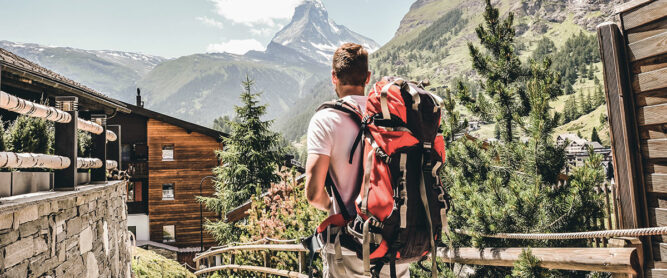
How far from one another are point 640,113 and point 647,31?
1.61 ft

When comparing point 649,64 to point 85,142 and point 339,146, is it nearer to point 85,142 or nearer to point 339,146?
point 339,146

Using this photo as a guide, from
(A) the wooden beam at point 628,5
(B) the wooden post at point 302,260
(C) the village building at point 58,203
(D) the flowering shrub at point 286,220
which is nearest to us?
(A) the wooden beam at point 628,5

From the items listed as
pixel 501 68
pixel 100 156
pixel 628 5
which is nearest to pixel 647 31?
pixel 628 5

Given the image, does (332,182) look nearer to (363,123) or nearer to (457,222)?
(363,123)

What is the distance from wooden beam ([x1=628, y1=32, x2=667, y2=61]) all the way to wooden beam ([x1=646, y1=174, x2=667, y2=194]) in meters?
0.71

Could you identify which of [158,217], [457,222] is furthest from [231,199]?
[457,222]

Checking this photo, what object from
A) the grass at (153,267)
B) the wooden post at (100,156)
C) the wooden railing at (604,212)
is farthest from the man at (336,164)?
the grass at (153,267)

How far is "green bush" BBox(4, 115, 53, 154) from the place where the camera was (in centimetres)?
448

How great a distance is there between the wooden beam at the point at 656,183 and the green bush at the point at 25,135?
5.27 metres

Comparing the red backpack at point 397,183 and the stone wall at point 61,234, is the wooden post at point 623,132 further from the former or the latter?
the stone wall at point 61,234

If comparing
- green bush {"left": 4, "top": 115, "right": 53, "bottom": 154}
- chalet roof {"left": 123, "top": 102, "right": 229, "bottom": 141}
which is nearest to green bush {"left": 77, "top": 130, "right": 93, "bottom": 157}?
green bush {"left": 4, "top": 115, "right": 53, "bottom": 154}

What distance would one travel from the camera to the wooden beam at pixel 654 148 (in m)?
2.59

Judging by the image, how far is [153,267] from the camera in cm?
803

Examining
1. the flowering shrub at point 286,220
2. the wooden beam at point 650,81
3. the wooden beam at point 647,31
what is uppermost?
the wooden beam at point 647,31
